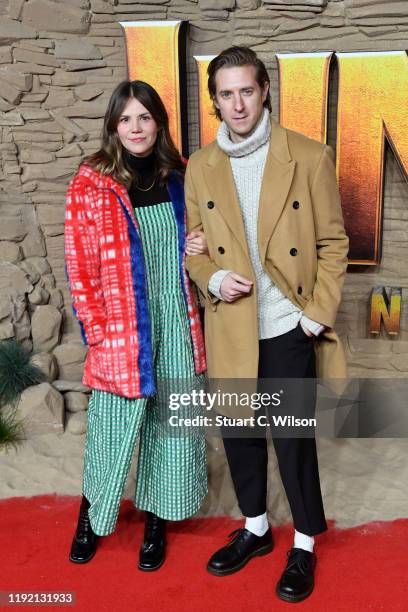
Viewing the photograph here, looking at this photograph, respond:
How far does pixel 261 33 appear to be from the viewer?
389 cm

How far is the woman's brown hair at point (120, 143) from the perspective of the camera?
7.89ft

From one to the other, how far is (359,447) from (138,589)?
1.68 metres

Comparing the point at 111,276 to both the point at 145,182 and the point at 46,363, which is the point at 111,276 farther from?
the point at 46,363

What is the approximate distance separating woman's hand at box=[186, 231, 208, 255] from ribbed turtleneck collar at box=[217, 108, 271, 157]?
1.05ft

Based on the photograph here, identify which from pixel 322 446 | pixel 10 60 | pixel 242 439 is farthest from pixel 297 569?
pixel 10 60

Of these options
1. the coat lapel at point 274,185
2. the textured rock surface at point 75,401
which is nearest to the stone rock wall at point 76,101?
the textured rock surface at point 75,401

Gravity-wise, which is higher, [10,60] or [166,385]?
[10,60]

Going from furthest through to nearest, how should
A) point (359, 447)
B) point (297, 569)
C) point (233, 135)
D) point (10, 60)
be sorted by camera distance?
point (10, 60), point (359, 447), point (297, 569), point (233, 135)

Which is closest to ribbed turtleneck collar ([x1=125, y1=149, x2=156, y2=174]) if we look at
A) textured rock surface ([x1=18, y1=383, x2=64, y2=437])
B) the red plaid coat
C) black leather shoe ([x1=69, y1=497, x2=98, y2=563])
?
the red plaid coat

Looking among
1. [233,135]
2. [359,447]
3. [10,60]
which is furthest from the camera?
[10,60]

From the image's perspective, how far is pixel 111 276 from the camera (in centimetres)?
247

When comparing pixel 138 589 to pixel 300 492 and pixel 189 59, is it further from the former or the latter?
pixel 189 59

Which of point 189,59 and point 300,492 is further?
point 189,59

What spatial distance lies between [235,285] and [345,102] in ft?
6.68
